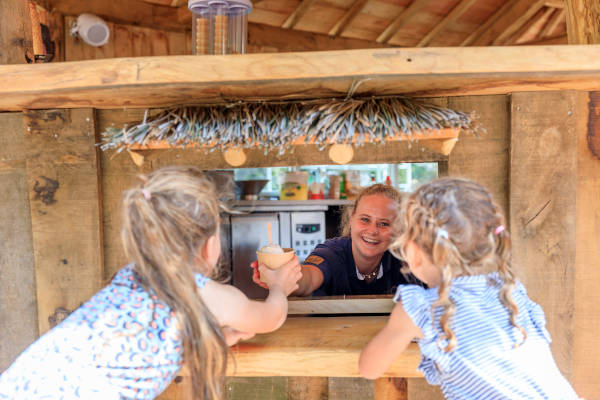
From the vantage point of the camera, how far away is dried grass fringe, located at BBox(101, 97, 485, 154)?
1.59 meters

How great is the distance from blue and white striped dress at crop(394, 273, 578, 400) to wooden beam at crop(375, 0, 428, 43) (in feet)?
12.3

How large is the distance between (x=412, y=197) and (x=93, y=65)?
1.13 m

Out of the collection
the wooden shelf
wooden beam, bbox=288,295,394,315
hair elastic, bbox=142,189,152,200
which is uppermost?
the wooden shelf

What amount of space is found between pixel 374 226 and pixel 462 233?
3.58ft

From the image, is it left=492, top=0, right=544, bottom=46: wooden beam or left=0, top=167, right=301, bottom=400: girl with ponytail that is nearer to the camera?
left=0, top=167, right=301, bottom=400: girl with ponytail

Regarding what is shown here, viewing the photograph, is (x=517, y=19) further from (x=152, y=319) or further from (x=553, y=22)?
(x=152, y=319)

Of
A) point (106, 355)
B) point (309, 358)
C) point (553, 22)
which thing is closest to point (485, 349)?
point (309, 358)

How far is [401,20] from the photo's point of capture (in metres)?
4.79

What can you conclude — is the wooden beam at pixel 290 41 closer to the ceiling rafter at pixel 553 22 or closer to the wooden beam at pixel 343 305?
the ceiling rafter at pixel 553 22

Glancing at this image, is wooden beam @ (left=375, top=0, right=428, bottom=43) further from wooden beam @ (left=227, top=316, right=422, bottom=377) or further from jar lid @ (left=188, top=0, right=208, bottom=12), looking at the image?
wooden beam @ (left=227, top=316, right=422, bottom=377)

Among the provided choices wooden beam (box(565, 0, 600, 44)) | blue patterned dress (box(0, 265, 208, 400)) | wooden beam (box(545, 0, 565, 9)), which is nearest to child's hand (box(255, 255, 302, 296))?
blue patterned dress (box(0, 265, 208, 400))

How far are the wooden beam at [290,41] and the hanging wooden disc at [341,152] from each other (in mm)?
3386

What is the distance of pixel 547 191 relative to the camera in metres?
1.84

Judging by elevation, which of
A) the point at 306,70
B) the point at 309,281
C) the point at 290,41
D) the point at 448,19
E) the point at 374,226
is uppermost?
the point at 448,19
